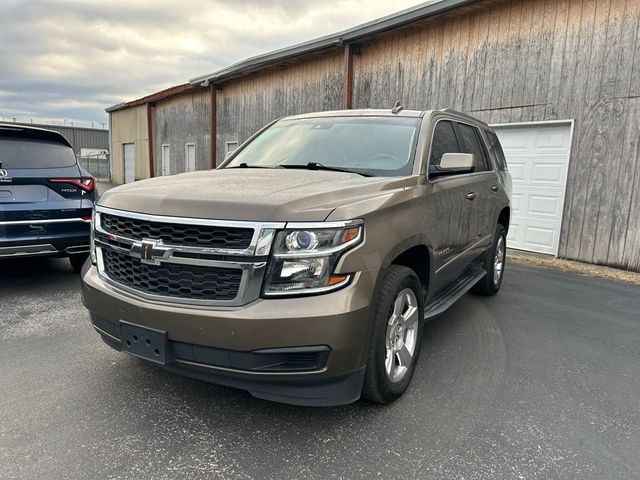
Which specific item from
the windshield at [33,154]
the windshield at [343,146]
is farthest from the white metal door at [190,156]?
the windshield at [343,146]

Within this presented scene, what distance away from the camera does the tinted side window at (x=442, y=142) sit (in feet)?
11.7

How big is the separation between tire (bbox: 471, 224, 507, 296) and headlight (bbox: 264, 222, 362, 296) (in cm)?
330

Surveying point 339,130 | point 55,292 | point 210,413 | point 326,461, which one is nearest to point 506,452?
point 326,461

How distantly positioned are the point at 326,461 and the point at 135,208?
5.47 feet

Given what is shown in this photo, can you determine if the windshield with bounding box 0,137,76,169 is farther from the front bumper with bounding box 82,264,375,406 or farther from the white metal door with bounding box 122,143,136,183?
the white metal door with bounding box 122,143,136,183

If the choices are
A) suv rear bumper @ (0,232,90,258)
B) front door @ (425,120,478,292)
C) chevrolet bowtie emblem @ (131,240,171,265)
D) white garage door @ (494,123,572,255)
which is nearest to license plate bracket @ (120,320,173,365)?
chevrolet bowtie emblem @ (131,240,171,265)

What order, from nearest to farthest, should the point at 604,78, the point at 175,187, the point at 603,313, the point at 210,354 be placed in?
the point at 210,354 → the point at 175,187 → the point at 603,313 → the point at 604,78

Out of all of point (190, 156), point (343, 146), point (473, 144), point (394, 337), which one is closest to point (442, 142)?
point (343, 146)

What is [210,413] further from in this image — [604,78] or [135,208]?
[604,78]

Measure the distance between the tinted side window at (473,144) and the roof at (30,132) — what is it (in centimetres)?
436

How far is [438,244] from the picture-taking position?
A: 134 inches

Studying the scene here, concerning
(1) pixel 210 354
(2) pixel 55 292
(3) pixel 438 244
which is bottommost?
(2) pixel 55 292

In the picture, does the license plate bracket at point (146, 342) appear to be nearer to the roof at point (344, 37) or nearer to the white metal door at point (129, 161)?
the roof at point (344, 37)

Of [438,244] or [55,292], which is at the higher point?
[438,244]
